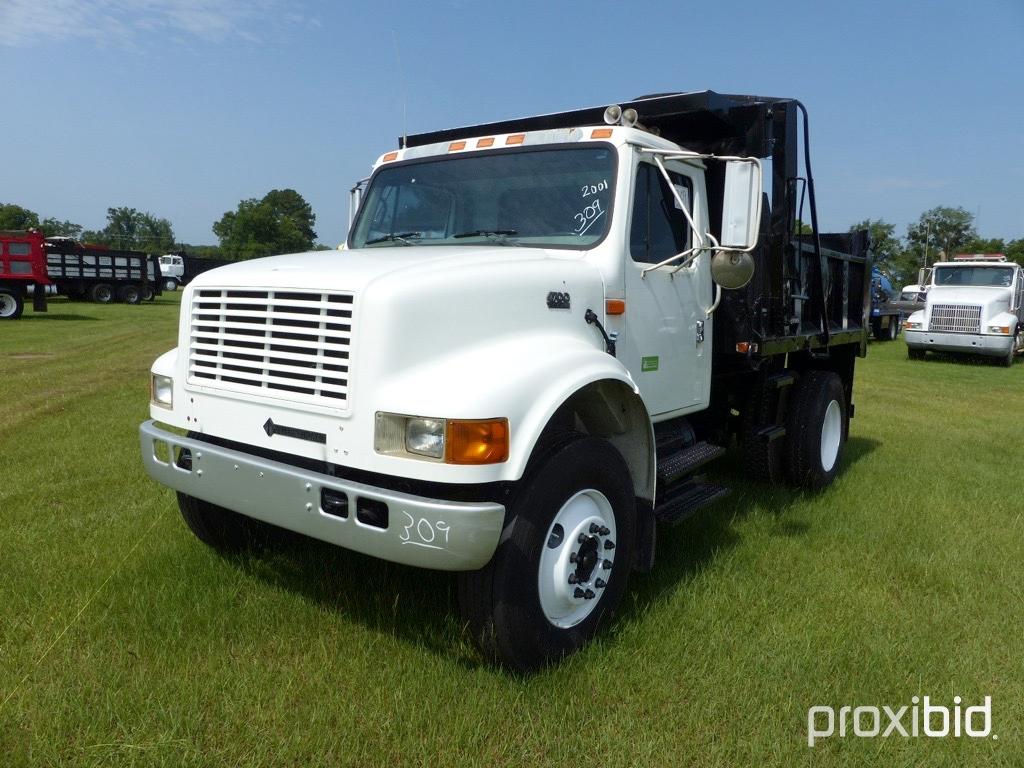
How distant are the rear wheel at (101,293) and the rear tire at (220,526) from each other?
30095 mm

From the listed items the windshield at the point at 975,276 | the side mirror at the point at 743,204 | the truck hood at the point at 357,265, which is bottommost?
the truck hood at the point at 357,265

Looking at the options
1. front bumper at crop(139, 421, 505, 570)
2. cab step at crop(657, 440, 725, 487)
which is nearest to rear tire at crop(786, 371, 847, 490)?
cab step at crop(657, 440, 725, 487)

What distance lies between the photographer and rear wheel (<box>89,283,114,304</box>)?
3031 centimetres

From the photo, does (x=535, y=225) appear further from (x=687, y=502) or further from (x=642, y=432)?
(x=687, y=502)

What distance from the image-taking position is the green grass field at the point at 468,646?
2.82m

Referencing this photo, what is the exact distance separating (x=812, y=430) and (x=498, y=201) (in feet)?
10.8

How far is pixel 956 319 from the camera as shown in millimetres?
17625

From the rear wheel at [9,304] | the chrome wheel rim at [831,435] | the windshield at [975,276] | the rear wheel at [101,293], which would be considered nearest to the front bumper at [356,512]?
the chrome wheel rim at [831,435]

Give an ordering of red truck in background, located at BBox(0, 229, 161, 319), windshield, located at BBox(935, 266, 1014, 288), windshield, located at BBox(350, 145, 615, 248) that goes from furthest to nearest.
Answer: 1. red truck in background, located at BBox(0, 229, 161, 319)
2. windshield, located at BBox(935, 266, 1014, 288)
3. windshield, located at BBox(350, 145, 615, 248)

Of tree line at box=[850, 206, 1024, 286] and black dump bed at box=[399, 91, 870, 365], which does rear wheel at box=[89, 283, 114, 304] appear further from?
tree line at box=[850, 206, 1024, 286]

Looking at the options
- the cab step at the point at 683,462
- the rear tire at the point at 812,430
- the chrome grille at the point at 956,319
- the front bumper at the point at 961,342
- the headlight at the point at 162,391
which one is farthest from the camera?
the chrome grille at the point at 956,319

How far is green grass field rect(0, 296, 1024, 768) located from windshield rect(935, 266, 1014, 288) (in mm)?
14774

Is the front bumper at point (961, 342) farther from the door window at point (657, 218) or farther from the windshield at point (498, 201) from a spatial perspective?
the windshield at point (498, 201)

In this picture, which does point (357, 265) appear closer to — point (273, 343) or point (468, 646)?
point (273, 343)
